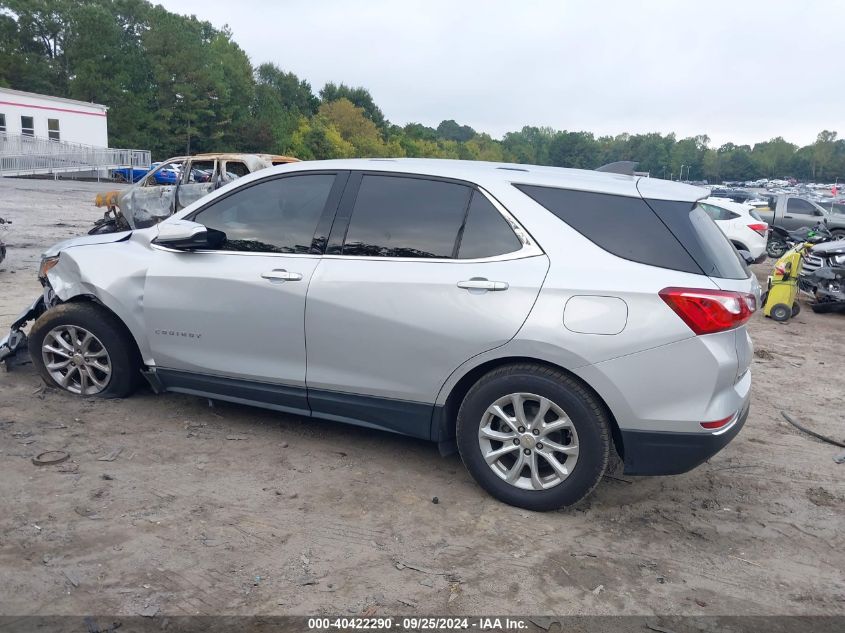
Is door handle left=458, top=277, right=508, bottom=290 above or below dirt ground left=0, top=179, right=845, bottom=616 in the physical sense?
above

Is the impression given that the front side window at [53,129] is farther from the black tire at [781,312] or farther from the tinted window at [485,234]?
the tinted window at [485,234]

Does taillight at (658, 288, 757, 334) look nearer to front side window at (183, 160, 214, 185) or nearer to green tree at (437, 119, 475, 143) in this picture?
front side window at (183, 160, 214, 185)

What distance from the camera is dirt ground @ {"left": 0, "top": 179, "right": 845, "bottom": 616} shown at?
3.10 metres

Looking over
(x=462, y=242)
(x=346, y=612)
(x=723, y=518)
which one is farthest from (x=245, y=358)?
(x=723, y=518)

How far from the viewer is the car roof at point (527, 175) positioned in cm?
393

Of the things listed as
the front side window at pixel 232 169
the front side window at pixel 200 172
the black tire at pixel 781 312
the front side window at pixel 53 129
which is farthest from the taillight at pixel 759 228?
the front side window at pixel 53 129

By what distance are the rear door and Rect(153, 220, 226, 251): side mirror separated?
0.80 metres

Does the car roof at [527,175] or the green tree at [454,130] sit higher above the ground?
the green tree at [454,130]

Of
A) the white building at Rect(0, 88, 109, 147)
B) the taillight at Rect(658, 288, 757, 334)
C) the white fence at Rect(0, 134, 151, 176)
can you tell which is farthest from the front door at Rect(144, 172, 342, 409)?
the white building at Rect(0, 88, 109, 147)

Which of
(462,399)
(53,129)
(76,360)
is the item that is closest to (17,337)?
(76,360)

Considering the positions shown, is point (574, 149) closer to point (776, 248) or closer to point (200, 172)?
point (776, 248)

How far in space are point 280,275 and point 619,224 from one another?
1945 mm

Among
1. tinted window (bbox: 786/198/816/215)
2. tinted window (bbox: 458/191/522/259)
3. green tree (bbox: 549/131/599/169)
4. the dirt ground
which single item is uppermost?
green tree (bbox: 549/131/599/169)

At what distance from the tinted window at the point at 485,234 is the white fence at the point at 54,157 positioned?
114ft
